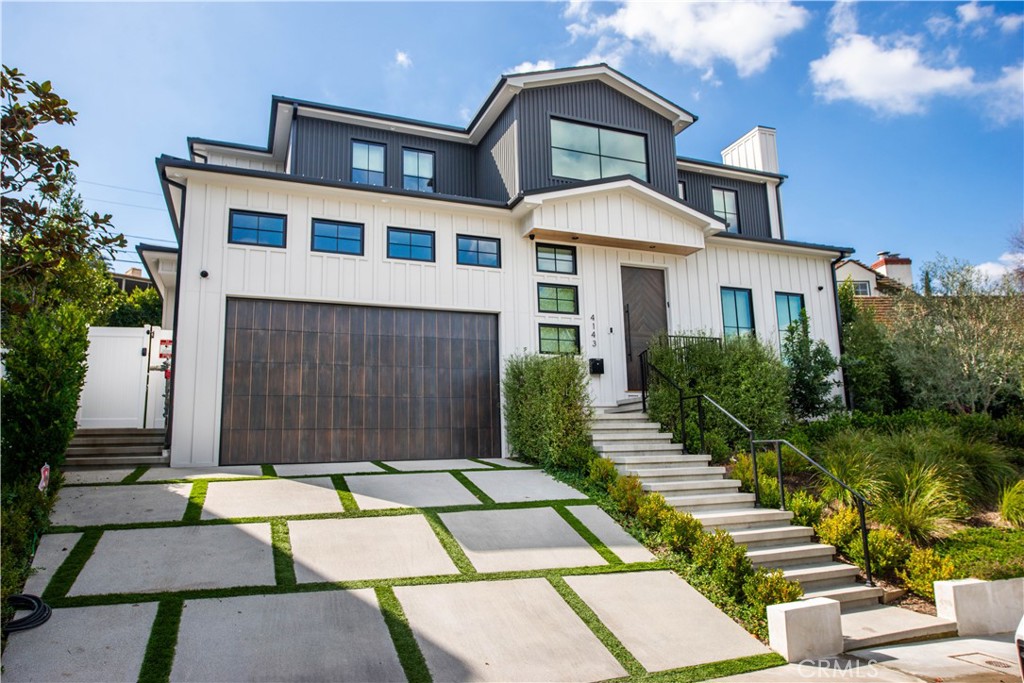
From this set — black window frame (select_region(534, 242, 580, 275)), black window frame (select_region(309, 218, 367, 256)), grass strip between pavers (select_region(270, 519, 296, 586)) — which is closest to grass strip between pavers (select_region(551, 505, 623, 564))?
grass strip between pavers (select_region(270, 519, 296, 586))

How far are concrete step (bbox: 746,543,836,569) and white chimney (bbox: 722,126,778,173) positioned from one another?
12908mm

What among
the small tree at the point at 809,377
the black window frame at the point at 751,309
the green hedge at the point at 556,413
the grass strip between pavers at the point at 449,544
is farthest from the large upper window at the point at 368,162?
the small tree at the point at 809,377

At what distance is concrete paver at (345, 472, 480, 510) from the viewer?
742 cm

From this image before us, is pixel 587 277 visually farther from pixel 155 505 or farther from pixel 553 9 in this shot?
pixel 155 505

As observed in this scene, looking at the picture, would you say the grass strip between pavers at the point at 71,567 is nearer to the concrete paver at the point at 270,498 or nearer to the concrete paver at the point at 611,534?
the concrete paver at the point at 270,498

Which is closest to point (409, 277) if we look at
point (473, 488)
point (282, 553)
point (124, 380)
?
point (473, 488)

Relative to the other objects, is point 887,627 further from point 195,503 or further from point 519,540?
point 195,503

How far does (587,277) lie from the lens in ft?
41.2

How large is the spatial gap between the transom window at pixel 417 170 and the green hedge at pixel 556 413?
5.34 meters

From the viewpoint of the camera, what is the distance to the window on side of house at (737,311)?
13898 millimetres

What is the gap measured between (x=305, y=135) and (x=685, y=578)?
1146 cm

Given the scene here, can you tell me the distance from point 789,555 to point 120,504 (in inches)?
287

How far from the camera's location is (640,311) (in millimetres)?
12984

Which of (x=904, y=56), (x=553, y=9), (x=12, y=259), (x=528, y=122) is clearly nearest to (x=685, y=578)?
(x=12, y=259)
